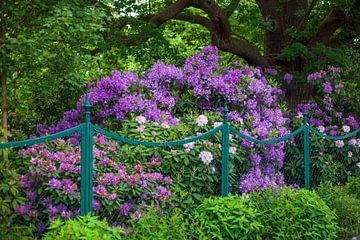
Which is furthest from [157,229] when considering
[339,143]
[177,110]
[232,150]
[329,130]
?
[329,130]

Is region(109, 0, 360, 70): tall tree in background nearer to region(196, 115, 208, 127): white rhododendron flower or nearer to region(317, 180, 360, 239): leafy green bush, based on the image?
region(196, 115, 208, 127): white rhododendron flower

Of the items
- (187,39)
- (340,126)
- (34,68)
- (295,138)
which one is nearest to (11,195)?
(34,68)

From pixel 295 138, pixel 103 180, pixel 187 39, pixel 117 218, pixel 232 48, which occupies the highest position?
pixel 187 39

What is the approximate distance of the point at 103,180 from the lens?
5.93 m

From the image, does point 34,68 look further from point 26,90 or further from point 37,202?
point 37,202

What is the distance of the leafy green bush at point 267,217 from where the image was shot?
5.80 meters

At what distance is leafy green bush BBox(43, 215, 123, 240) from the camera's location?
440 centimetres

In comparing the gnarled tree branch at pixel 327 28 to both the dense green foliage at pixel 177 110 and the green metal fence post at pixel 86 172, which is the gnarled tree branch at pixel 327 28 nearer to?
the dense green foliage at pixel 177 110

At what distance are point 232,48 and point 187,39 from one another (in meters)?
5.27

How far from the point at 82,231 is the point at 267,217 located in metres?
2.61

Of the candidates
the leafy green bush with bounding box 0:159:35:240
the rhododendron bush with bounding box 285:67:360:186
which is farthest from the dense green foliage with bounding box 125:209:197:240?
the rhododendron bush with bounding box 285:67:360:186

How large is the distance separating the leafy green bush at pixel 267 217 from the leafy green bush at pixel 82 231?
1253 mm

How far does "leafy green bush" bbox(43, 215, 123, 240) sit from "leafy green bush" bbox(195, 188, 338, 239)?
1253 mm

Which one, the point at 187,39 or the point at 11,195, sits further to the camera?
the point at 187,39
